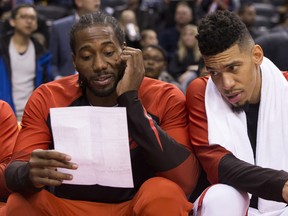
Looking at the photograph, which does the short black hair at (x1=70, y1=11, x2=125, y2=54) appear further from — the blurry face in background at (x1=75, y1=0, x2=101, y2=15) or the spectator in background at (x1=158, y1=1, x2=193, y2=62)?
the spectator in background at (x1=158, y1=1, x2=193, y2=62)

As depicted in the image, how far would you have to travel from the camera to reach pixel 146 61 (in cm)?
654

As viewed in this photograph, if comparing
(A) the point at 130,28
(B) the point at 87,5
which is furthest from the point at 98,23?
(A) the point at 130,28

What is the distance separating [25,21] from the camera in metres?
7.23

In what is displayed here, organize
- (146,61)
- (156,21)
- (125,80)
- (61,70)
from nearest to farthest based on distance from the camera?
(125,80) < (146,61) < (61,70) < (156,21)

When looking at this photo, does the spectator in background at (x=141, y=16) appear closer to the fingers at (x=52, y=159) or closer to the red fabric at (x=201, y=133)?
the red fabric at (x=201, y=133)

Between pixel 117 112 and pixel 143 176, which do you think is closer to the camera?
pixel 117 112

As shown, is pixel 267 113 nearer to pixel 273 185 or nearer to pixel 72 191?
pixel 273 185

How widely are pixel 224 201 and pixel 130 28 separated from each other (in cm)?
575

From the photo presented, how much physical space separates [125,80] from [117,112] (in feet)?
0.56

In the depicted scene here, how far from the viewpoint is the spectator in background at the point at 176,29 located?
31.9ft

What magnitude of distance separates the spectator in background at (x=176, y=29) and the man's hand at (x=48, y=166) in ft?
22.0

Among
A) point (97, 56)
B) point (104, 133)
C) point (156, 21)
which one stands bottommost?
point (156, 21)

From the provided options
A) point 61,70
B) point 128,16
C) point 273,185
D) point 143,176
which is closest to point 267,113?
point 273,185

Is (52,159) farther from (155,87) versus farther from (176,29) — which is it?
(176,29)
